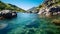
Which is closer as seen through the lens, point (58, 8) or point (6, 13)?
point (6, 13)

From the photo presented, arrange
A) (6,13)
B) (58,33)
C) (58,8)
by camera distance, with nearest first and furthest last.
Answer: (58,33)
(6,13)
(58,8)

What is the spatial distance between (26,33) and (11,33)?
4128mm

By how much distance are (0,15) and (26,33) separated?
39.5 meters

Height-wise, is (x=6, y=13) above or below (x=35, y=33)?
above

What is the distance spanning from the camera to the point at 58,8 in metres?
118

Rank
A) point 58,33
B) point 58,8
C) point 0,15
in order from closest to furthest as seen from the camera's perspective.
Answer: point 58,33, point 0,15, point 58,8

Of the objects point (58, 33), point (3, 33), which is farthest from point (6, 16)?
point (58, 33)

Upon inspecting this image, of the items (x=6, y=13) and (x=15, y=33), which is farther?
(x=6, y=13)

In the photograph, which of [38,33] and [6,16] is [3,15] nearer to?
[6,16]

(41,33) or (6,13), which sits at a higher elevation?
(6,13)

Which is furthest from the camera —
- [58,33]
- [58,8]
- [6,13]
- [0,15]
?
[58,8]

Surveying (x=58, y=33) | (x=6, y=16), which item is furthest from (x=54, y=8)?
(x=58, y=33)

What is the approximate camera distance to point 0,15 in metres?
66.8

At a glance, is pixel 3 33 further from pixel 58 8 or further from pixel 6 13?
pixel 58 8
